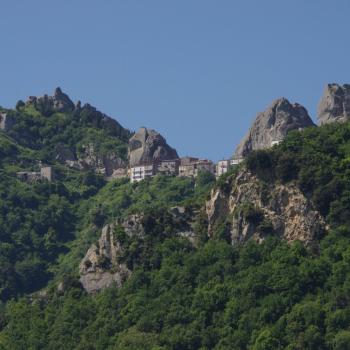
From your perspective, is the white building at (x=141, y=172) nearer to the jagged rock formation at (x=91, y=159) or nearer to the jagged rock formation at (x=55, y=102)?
the jagged rock formation at (x=91, y=159)

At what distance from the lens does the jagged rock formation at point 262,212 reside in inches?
4535

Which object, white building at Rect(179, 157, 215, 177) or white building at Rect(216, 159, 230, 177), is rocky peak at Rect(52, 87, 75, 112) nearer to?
white building at Rect(179, 157, 215, 177)

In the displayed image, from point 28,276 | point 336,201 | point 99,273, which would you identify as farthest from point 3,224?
point 336,201

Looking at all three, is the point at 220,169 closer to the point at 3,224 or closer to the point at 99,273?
the point at 3,224

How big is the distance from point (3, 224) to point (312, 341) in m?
52.6

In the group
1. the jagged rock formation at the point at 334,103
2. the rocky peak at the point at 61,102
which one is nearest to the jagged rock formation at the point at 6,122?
the rocky peak at the point at 61,102

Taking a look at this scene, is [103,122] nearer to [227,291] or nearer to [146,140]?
[146,140]

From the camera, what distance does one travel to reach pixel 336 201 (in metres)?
115

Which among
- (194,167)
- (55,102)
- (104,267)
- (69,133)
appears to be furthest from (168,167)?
(104,267)

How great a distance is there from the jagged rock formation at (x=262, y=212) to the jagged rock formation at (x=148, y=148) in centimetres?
4855

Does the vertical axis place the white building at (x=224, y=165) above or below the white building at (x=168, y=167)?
below

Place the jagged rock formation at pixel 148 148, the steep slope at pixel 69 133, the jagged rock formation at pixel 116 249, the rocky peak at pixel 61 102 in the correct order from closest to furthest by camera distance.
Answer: the jagged rock formation at pixel 116 249
the jagged rock formation at pixel 148 148
the steep slope at pixel 69 133
the rocky peak at pixel 61 102

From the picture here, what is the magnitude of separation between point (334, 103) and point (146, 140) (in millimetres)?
22289

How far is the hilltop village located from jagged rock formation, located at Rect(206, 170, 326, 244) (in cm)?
3172
